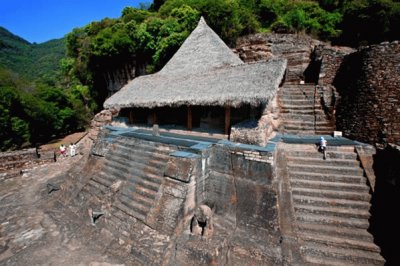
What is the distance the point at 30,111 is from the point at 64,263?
67.4ft

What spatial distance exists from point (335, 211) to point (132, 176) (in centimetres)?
593

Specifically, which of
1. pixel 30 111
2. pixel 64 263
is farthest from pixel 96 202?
pixel 30 111

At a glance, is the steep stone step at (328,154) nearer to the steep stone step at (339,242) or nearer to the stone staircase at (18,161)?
the steep stone step at (339,242)

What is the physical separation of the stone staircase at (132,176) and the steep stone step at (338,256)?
3960mm

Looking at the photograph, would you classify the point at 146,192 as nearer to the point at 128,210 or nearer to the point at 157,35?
the point at 128,210

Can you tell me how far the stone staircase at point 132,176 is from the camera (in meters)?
5.84

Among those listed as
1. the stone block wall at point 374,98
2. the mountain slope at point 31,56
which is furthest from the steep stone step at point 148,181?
the mountain slope at point 31,56

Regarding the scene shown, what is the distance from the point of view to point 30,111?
19469mm

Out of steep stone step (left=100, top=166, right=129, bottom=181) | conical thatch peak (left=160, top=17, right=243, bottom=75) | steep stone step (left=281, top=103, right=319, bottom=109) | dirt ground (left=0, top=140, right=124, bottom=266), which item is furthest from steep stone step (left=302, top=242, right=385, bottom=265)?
conical thatch peak (left=160, top=17, right=243, bottom=75)

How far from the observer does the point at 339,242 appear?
4.45 meters

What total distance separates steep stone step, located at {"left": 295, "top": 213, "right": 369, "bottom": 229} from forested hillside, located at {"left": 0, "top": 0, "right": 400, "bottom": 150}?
15.0 m

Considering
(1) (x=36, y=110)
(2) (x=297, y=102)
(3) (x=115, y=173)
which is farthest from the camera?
(1) (x=36, y=110)

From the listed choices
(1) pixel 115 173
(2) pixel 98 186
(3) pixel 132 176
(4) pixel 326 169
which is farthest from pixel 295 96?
(2) pixel 98 186

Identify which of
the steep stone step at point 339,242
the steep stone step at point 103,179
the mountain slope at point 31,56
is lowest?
the steep stone step at point 339,242
